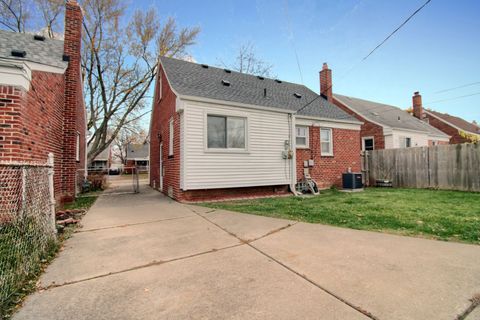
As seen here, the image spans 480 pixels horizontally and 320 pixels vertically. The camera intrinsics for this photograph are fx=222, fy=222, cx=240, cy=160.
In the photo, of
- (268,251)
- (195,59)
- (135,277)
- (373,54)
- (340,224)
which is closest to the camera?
(135,277)

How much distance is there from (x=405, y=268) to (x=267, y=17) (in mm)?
8641

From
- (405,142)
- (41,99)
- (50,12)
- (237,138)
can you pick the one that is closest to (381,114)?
(405,142)

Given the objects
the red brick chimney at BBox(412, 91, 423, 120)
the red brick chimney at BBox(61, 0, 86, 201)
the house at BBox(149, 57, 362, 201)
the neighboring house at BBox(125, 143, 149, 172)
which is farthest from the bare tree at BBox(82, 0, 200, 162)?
the neighboring house at BBox(125, 143, 149, 172)

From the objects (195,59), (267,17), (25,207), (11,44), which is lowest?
(25,207)

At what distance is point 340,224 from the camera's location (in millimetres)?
4789

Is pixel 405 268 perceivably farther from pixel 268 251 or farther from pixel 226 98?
pixel 226 98

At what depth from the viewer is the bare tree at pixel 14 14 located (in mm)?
16422

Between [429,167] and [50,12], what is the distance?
28.1 metres

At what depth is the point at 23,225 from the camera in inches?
127

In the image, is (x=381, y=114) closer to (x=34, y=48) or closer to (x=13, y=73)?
(x=34, y=48)

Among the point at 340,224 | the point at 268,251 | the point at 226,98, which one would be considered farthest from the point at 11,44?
the point at 340,224

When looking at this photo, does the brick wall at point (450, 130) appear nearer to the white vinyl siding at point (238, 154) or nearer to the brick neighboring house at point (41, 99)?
the white vinyl siding at point (238, 154)

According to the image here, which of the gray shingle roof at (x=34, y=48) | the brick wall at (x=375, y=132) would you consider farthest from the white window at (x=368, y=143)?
the gray shingle roof at (x=34, y=48)

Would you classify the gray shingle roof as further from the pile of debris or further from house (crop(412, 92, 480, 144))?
house (crop(412, 92, 480, 144))
